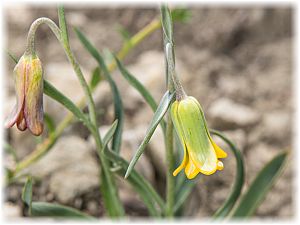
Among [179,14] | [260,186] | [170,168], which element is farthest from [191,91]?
[170,168]

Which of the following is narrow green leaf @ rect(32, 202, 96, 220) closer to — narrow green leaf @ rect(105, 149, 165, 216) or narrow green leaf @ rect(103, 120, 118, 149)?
narrow green leaf @ rect(105, 149, 165, 216)

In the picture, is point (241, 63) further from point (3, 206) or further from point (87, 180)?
point (3, 206)

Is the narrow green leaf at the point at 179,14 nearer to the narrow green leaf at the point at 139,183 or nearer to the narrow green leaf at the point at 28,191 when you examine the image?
the narrow green leaf at the point at 139,183

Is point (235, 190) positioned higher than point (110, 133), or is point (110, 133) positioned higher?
point (110, 133)

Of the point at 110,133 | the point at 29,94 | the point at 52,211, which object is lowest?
the point at 52,211

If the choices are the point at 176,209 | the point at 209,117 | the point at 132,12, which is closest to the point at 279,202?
the point at 209,117

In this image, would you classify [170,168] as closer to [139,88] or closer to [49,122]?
[139,88]

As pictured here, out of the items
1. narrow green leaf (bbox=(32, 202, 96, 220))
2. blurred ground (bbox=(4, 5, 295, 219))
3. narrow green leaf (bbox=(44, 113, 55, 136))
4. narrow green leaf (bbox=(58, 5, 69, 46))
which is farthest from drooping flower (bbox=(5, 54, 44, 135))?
blurred ground (bbox=(4, 5, 295, 219))

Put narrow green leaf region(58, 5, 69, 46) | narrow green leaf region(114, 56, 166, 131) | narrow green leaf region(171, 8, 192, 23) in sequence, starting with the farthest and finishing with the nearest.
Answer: narrow green leaf region(171, 8, 192, 23), narrow green leaf region(114, 56, 166, 131), narrow green leaf region(58, 5, 69, 46)
